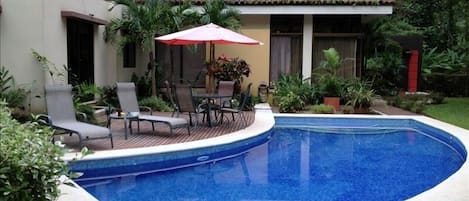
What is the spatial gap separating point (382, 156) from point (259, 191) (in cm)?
404

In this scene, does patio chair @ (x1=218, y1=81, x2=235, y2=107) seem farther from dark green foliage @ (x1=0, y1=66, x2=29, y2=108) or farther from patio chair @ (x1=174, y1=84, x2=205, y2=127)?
dark green foliage @ (x1=0, y1=66, x2=29, y2=108)

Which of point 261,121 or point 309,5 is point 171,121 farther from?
point 309,5

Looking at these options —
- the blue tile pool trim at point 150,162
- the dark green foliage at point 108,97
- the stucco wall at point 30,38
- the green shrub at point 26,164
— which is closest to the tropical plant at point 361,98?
the blue tile pool trim at point 150,162

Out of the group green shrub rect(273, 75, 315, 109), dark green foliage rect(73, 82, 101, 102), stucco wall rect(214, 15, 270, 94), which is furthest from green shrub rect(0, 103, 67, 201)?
stucco wall rect(214, 15, 270, 94)

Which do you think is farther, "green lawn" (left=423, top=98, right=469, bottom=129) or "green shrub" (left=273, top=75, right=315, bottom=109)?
"green shrub" (left=273, top=75, right=315, bottom=109)

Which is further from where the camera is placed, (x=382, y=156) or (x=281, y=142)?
(x=281, y=142)

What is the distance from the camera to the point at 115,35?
51.4 ft

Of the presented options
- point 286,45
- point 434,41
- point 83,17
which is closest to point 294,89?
point 286,45

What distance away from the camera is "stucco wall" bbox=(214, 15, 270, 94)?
712 inches

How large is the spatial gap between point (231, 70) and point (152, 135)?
7.02 meters

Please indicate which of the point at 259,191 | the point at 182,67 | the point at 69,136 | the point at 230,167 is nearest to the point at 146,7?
the point at 182,67

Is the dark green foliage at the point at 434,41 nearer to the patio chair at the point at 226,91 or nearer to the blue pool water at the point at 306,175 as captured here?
the patio chair at the point at 226,91

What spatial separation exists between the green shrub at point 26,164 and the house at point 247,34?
8.39 meters

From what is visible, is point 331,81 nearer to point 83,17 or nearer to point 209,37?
point 209,37
